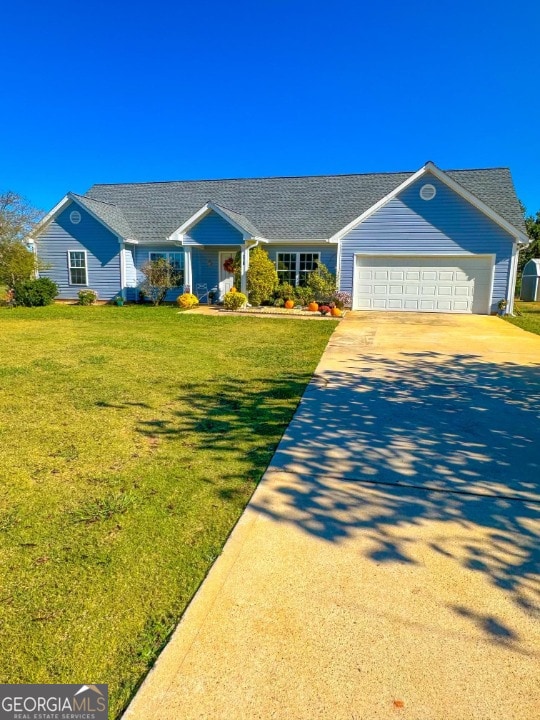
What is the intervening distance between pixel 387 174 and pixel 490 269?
8654 millimetres

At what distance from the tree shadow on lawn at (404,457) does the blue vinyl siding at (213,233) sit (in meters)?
12.9

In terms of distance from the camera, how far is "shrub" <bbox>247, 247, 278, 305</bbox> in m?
18.9

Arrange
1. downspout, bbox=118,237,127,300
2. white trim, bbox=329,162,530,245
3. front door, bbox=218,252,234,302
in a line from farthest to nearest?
downspout, bbox=118,237,127,300
front door, bbox=218,252,234,302
white trim, bbox=329,162,530,245

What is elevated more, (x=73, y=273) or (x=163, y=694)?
(x=73, y=273)

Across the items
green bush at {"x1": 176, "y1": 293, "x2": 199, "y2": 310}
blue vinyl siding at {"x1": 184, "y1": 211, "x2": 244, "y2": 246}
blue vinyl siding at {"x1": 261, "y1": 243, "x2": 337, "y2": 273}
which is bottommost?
green bush at {"x1": 176, "y1": 293, "x2": 199, "y2": 310}

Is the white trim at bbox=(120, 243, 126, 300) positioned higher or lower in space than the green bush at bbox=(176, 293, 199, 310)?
higher

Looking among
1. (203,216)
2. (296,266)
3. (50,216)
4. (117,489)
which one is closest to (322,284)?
(296,266)

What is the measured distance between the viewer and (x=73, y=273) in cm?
2180

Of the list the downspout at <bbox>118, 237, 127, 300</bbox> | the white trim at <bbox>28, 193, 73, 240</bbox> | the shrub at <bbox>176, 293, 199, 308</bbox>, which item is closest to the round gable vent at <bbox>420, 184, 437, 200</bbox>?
the shrub at <bbox>176, 293, 199, 308</bbox>

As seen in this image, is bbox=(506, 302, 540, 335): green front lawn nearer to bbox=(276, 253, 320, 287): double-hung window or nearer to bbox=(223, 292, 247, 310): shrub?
bbox=(276, 253, 320, 287): double-hung window

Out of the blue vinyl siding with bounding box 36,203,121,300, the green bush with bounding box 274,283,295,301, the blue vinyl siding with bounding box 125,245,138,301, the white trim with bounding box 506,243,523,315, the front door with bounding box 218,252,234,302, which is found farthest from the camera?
the blue vinyl siding with bounding box 125,245,138,301

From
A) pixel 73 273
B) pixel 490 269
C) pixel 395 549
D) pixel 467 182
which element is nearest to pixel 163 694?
pixel 395 549

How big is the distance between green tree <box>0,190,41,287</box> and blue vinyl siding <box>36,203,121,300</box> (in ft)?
3.68

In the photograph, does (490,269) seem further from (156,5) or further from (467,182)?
(156,5)
